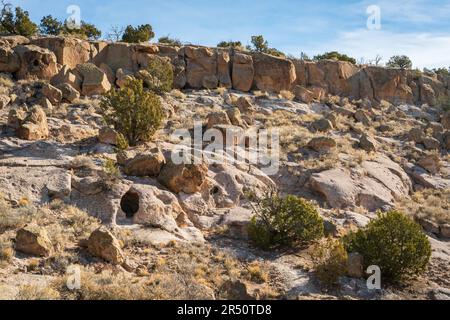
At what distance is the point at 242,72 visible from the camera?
28781 millimetres

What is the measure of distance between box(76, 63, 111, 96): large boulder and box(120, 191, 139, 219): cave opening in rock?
10.2m

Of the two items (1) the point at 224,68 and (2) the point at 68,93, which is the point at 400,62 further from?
(2) the point at 68,93

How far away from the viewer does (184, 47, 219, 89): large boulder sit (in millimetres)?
27438

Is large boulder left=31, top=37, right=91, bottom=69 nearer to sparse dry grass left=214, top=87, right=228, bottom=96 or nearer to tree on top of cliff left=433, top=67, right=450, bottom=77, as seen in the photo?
sparse dry grass left=214, top=87, right=228, bottom=96

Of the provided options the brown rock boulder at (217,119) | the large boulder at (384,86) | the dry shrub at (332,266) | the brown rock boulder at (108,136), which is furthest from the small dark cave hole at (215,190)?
the large boulder at (384,86)

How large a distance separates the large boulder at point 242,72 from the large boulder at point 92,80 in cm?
871

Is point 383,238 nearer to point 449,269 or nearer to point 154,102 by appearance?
point 449,269

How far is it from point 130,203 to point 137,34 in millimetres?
18901

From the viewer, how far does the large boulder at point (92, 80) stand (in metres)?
21.8

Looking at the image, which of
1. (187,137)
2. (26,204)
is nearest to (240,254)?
(26,204)

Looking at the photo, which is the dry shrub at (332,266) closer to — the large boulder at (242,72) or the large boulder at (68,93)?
the large boulder at (68,93)

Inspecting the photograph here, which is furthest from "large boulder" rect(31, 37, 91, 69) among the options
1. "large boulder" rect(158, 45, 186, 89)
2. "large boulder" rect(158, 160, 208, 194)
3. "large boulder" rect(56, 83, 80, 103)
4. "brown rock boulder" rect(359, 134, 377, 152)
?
"brown rock boulder" rect(359, 134, 377, 152)

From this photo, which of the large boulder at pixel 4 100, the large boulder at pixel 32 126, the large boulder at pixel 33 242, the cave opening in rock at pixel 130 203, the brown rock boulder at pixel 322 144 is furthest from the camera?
the brown rock boulder at pixel 322 144

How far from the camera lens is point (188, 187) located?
46.2 feet
